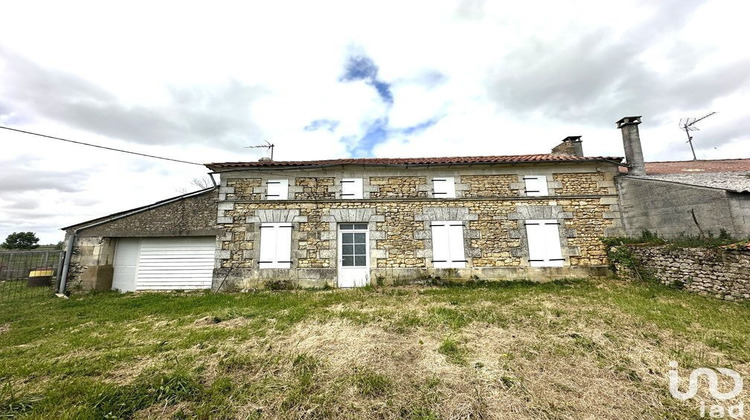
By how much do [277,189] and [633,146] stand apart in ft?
39.9

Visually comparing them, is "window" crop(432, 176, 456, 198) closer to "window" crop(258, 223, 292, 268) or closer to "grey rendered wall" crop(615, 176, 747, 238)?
"window" crop(258, 223, 292, 268)

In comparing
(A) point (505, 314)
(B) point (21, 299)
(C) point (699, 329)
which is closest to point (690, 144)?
(C) point (699, 329)

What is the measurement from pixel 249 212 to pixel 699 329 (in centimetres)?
1083

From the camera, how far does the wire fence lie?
9023 mm

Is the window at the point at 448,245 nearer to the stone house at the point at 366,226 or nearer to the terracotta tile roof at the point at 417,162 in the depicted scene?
the stone house at the point at 366,226

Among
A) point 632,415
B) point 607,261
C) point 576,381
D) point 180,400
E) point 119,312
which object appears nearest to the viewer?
point 632,415

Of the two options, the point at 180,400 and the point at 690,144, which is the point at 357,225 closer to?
the point at 180,400

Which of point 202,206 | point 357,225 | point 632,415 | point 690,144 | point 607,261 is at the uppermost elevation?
point 690,144

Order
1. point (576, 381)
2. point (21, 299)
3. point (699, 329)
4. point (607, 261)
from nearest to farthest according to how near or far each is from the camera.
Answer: point (576, 381) → point (699, 329) → point (21, 299) → point (607, 261)

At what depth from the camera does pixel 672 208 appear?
8.02 meters

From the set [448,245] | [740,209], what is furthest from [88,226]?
[740,209]

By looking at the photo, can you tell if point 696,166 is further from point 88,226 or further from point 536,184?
point 88,226

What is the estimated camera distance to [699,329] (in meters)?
4.71

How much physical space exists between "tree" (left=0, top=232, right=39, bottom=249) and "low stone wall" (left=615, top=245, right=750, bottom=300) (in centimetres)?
4243
